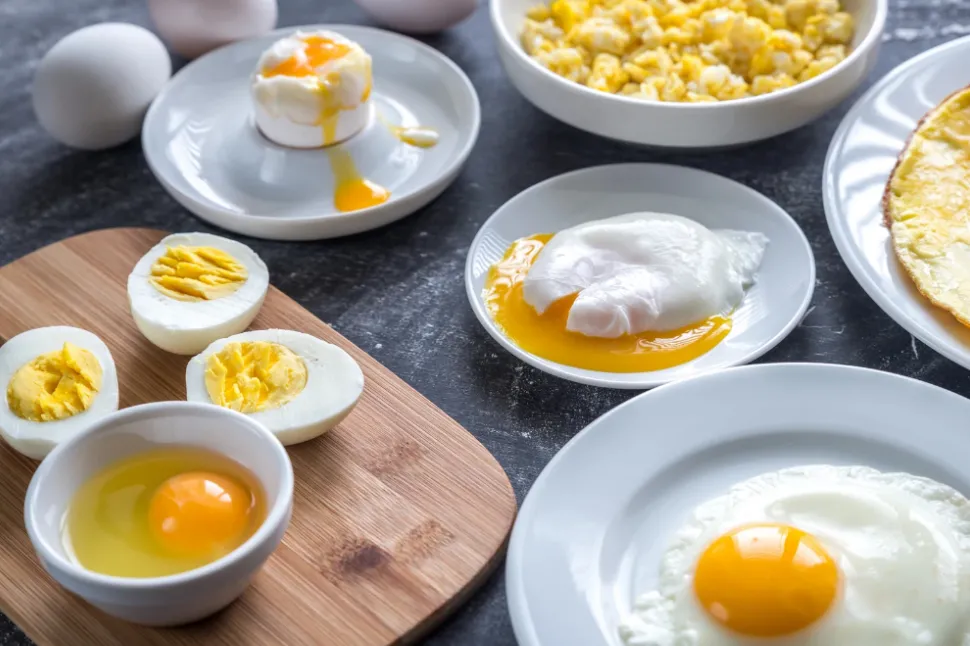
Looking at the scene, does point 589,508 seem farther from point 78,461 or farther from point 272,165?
point 272,165

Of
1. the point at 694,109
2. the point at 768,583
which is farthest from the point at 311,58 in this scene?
the point at 768,583

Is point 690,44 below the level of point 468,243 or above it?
above

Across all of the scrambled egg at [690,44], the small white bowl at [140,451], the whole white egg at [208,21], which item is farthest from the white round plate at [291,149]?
the small white bowl at [140,451]

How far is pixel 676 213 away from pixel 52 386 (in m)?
1.23

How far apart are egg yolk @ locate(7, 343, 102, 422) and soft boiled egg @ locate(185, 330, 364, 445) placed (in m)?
0.16

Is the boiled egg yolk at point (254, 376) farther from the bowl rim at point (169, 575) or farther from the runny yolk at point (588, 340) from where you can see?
the runny yolk at point (588, 340)

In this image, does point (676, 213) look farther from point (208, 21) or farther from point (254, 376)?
point (208, 21)

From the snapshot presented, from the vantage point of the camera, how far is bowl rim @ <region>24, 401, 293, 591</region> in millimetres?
1330

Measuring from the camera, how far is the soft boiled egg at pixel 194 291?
184 cm

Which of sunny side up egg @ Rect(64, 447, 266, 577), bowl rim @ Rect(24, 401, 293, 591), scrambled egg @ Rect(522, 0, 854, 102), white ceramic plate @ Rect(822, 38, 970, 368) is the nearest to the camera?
bowl rim @ Rect(24, 401, 293, 591)

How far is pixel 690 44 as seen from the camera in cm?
240

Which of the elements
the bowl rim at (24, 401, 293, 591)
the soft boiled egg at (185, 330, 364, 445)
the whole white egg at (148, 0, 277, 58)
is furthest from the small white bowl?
the whole white egg at (148, 0, 277, 58)

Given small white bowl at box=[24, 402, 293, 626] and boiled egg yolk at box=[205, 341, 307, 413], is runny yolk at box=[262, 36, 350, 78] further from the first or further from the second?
small white bowl at box=[24, 402, 293, 626]

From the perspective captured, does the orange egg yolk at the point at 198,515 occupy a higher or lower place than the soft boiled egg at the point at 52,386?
higher
